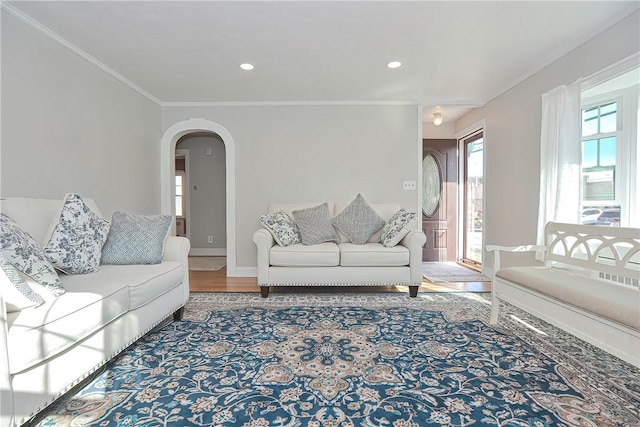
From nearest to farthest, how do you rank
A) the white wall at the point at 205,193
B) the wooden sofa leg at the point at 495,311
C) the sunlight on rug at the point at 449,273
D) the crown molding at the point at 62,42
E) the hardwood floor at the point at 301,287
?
1. the crown molding at the point at 62,42
2. the wooden sofa leg at the point at 495,311
3. the hardwood floor at the point at 301,287
4. the sunlight on rug at the point at 449,273
5. the white wall at the point at 205,193

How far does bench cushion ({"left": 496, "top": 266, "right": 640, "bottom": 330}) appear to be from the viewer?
154 cm

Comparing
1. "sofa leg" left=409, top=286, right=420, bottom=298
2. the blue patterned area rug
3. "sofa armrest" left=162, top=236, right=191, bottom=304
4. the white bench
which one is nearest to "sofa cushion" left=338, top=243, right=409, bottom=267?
"sofa leg" left=409, top=286, right=420, bottom=298

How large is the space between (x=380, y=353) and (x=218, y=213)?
17.2ft

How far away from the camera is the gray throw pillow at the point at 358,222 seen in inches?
152

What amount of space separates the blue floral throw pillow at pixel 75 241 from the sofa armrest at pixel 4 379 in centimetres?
91

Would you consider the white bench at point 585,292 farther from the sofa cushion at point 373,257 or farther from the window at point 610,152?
the sofa cushion at point 373,257

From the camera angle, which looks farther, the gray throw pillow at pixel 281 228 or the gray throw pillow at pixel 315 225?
the gray throw pillow at pixel 315 225

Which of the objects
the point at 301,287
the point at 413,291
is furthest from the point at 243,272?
the point at 413,291

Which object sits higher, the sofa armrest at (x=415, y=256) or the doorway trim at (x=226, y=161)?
the doorway trim at (x=226, y=161)

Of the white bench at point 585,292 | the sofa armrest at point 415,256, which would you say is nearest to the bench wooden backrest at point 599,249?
the white bench at point 585,292

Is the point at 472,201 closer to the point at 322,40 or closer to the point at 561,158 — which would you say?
the point at 561,158

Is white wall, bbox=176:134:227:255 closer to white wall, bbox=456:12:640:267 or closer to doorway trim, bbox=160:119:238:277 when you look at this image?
doorway trim, bbox=160:119:238:277

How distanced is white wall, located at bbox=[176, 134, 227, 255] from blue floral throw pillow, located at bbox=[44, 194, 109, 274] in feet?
14.2

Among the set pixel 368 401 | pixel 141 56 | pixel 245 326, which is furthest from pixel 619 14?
pixel 141 56
